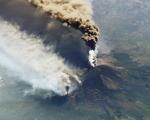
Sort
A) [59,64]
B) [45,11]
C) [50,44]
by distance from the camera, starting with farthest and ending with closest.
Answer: [59,64] → [50,44] → [45,11]

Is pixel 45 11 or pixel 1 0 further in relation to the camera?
pixel 45 11

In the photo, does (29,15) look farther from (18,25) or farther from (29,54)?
(29,54)

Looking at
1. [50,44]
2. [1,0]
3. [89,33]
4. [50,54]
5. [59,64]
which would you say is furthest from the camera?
[59,64]

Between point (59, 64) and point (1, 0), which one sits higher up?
point (1, 0)

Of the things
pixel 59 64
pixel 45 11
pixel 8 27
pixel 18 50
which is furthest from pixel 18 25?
pixel 59 64

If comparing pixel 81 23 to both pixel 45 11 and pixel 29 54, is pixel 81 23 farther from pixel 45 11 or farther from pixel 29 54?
pixel 29 54
